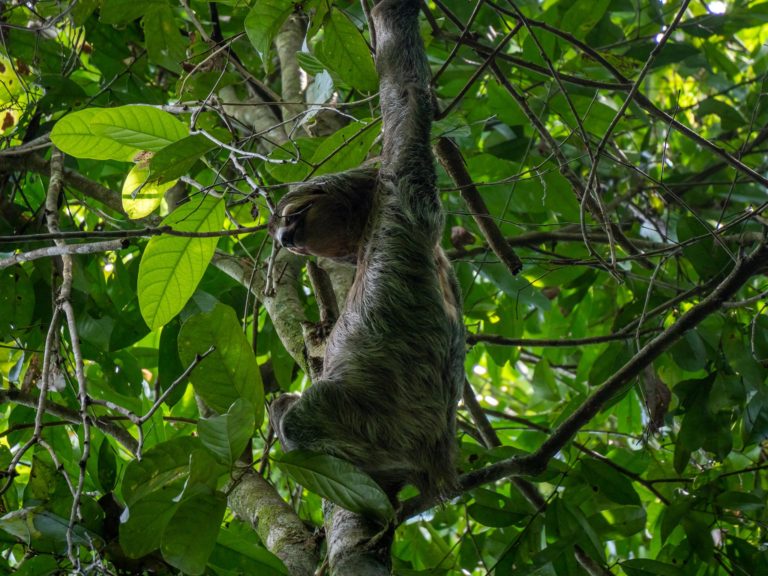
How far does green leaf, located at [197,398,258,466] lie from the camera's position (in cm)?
273

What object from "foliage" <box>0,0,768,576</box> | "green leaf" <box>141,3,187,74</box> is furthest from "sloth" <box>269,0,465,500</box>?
"green leaf" <box>141,3,187,74</box>

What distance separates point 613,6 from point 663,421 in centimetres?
329

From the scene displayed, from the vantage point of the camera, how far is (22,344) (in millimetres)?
5355

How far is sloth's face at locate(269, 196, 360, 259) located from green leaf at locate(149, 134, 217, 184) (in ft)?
1.66

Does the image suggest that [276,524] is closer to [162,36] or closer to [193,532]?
[193,532]

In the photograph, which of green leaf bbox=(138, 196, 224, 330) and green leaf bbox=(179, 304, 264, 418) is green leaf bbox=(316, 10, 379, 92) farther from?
green leaf bbox=(179, 304, 264, 418)

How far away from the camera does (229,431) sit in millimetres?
2752

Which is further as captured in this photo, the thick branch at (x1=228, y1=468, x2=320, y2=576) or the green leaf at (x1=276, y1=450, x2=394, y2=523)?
the thick branch at (x1=228, y1=468, x2=320, y2=576)

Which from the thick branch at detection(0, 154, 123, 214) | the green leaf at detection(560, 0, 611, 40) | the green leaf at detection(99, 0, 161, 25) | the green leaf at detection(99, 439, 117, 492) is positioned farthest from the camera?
the green leaf at detection(560, 0, 611, 40)

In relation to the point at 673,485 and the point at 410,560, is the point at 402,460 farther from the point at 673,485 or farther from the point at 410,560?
the point at 673,485

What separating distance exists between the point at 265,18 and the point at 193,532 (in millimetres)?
2552

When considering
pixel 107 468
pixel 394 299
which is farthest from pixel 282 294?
pixel 107 468

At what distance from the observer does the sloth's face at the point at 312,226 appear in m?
4.18

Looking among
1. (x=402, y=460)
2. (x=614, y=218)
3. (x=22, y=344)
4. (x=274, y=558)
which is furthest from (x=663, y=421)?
(x=22, y=344)
